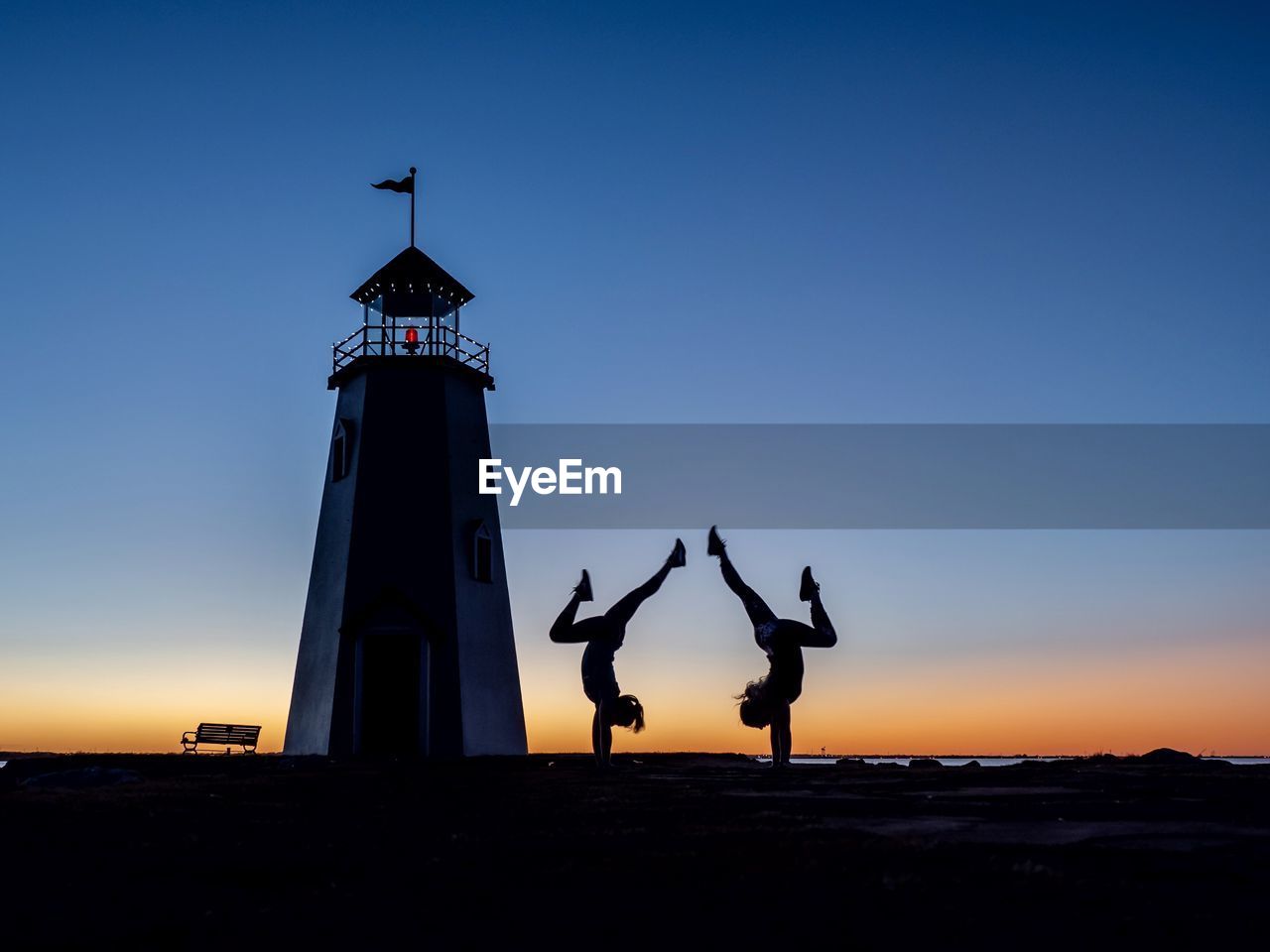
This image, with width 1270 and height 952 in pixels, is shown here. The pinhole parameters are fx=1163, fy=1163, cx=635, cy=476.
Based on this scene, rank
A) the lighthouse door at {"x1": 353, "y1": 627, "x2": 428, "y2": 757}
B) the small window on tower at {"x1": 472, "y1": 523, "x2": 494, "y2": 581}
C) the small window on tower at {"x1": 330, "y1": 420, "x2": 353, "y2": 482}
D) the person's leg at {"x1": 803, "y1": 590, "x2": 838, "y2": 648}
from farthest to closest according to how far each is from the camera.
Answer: the small window on tower at {"x1": 330, "y1": 420, "x2": 353, "y2": 482}, the small window on tower at {"x1": 472, "y1": 523, "x2": 494, "y2": 581}, the lighthouse door at {"x1": 353, "y1": 627, "x2": 428, "y2": 757}, the person's leg at {"x1": 803, "y1": 590, "x2": 838, "y2": 648}

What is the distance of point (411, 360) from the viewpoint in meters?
29.9

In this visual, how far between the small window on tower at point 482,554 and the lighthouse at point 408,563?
5 centimetres

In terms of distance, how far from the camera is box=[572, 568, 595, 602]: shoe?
17953 millimetres

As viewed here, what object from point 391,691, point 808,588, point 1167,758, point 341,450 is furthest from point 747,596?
point 341,450

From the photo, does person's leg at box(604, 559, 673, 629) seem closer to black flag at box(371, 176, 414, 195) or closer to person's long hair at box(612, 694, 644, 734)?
person's long hair at box(612, 694, 644, 734)

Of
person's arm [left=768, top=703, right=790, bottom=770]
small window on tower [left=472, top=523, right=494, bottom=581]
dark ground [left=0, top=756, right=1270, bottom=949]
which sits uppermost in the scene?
small window on tower [left=472, top=523, right=494, bottom=581]

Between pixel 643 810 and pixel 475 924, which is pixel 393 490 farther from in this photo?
pixel 475 924

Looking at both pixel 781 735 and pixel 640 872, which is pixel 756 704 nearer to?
pixel 781 735

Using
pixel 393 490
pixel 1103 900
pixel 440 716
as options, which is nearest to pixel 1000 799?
pixel 1103 900

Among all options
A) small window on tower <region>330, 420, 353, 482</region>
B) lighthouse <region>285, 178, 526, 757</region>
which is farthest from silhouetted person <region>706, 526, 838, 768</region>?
small window on tower <region>330, 420, 353, 482</region>

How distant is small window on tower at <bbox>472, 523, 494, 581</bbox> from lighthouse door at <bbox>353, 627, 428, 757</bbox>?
8.09 feet

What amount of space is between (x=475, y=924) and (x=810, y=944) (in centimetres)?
130

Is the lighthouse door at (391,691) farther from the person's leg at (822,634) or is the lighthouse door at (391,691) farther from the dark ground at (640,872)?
the dark ground at (640,872)

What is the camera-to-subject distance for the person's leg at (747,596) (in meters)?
17.6
